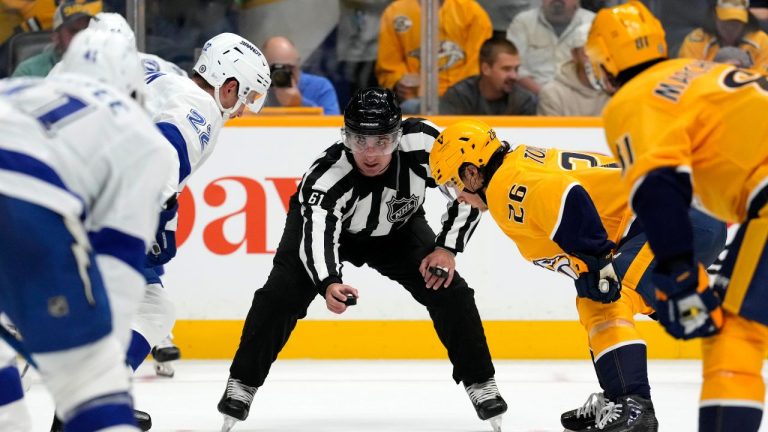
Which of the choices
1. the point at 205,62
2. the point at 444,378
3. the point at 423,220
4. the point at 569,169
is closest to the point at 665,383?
the point at 444,378

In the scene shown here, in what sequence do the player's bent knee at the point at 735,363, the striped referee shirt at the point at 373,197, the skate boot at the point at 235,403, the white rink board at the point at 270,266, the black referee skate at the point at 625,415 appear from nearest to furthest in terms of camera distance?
the player's bent knee at the point at 735,363
the black referee skate at the point at 625,415
the skate boot at the point at 235,403
the striped referee shirt at the point at 373,197
the white rink board at the point at 270,266

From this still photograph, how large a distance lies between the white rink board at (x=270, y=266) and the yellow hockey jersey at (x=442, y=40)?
22.1 inches

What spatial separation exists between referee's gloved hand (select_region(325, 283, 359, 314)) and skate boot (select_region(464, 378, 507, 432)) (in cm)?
60

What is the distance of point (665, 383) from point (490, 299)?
1.08 m

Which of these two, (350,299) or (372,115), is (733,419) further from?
(372,115)

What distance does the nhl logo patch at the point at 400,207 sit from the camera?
491cm

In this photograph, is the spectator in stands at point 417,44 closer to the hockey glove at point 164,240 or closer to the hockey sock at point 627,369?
the hockey glove at point 164,240

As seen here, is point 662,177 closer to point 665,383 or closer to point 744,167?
point 744,167

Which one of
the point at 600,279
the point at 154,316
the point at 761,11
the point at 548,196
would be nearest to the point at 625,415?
the point at 600,279

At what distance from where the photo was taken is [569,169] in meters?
4.24

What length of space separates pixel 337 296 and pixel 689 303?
1.79 metres

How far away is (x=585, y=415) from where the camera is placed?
4.33 metres

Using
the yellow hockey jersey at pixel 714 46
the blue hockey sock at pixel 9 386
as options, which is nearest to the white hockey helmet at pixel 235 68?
the blue hockey sock at pixel 9 386

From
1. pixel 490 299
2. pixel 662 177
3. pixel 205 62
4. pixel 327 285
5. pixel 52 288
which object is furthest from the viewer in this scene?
pixel 490 299
